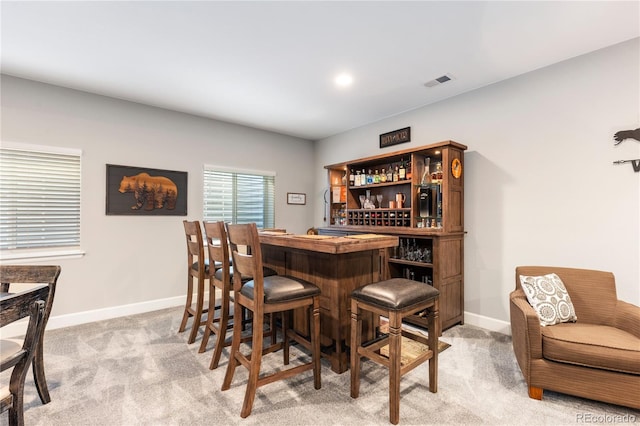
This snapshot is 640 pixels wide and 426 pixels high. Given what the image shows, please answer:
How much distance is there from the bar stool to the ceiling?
75.7 inches

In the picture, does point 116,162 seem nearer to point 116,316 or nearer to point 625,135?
point 116,316

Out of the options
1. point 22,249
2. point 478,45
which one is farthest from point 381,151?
point 22,249

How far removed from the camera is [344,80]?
3.15 meters

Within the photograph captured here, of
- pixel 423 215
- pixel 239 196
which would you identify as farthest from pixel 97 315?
pixel 423 215

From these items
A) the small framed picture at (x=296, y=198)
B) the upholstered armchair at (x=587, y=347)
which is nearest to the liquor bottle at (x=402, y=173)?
the upholstered armchair at (x=587, y=347)

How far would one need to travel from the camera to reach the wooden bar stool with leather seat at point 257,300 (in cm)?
184

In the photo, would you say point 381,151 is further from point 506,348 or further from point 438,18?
point 506,348

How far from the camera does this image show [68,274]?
334 centimetres

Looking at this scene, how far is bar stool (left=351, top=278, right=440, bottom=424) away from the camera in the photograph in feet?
5.77

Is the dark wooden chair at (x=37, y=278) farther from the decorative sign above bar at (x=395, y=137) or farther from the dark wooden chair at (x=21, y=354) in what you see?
the decorative sign above bar at (x=395, y=137)

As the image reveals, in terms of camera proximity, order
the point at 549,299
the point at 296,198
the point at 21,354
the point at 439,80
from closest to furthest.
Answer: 1. the point at 21,354
2. the point at 549,299
3. the point at 439,80
4. the point at 296,198

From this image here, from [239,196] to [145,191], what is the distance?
1321 millimetres

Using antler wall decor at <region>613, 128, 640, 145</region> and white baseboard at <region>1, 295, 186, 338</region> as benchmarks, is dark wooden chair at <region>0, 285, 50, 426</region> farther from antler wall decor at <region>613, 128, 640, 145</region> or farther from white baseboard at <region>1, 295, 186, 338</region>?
antler wall decor at <region>613, 128, 640, 145</region>

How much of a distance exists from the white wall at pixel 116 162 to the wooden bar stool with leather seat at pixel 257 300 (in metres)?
2.33
